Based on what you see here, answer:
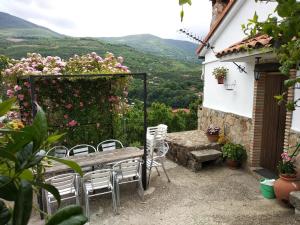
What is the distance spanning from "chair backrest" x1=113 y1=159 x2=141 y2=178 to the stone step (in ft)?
6.39

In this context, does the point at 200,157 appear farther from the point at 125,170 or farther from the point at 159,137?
the point at 125,170

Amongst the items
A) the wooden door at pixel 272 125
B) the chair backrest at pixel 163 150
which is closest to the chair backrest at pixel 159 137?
the chair backrest at pixel 163 150

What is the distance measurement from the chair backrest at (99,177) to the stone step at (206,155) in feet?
8.56

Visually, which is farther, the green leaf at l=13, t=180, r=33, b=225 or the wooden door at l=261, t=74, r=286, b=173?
the wooden door at l=261, t=74, r=286, b=173

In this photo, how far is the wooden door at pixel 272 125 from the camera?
5.47m

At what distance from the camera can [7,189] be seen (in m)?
0.48

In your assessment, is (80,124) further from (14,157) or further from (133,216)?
(14,157)

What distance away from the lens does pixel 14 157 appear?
47 centimetres

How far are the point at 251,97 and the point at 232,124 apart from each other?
3.27 ft

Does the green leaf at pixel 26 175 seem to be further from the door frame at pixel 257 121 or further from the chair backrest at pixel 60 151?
the door frame at pixel 257 121

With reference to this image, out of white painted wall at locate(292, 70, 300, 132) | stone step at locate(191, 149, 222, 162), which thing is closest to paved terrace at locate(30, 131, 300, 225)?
stone step at locate(191, 149, 222, 162)

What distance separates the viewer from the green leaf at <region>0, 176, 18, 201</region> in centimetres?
48

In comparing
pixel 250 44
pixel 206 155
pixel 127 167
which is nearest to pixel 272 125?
pixel 206 155

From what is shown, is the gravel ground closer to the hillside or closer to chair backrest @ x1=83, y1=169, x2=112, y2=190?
chair backrest @ x1=83, y1=169, x2=112, y2=190
